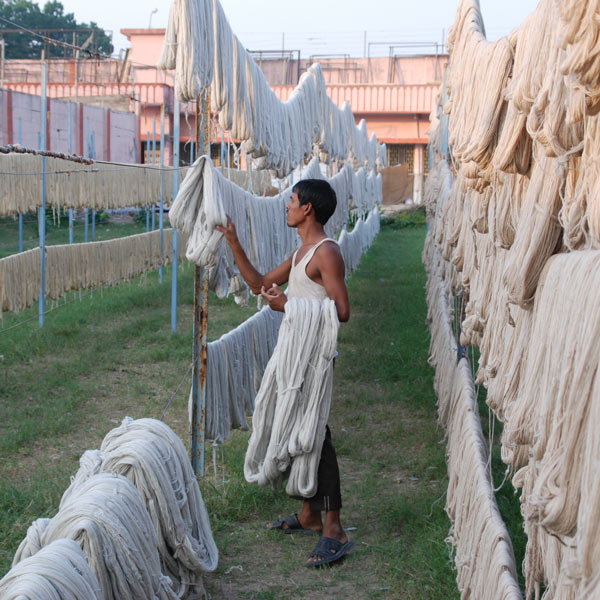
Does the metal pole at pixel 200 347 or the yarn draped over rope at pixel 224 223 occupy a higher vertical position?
the yarn draped over rope at pixel 224 223

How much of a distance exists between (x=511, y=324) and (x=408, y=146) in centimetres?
2832

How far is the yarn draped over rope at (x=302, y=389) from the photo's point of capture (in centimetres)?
389

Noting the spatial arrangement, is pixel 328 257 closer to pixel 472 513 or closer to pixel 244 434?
pixel 472 513

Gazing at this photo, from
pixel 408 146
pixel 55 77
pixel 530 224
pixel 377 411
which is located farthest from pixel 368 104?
pixel 530 224

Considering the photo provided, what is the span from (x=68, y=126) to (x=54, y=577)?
14502 millimetres

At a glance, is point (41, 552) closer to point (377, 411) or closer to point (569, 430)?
point (569, 430)

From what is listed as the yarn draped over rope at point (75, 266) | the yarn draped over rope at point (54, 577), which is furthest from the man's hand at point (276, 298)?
the yarn draped over rope at point (75, 266)

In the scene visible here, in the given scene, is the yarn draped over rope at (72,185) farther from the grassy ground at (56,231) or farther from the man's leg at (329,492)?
the grassy ground at (56,231)

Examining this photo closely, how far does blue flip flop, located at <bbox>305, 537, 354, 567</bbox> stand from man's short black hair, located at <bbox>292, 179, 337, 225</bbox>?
1577 mm

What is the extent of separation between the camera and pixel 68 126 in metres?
15.6

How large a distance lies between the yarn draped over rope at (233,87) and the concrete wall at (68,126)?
9829mm

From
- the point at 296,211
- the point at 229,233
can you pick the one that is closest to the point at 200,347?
the point at 229,233

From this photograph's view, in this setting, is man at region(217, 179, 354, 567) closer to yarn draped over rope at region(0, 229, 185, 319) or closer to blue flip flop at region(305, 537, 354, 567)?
blue flip flop at region(305, 537, 354, 567)

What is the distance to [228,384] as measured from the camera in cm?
476
